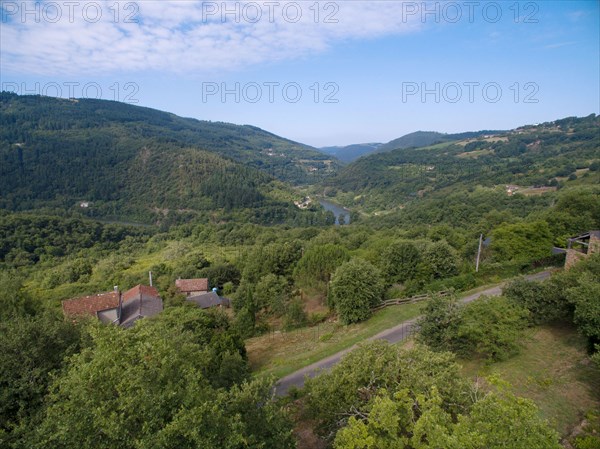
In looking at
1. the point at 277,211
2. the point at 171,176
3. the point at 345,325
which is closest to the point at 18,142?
the point at 171,176

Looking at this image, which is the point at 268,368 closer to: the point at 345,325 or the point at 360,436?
the point at 345,325

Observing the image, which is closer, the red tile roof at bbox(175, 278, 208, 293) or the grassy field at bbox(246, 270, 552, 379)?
the grassy field at bbox(246, 270, 552, 379)

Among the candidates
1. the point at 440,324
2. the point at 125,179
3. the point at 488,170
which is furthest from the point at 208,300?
the point at 125,179

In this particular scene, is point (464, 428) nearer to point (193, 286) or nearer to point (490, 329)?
point (490, 329)

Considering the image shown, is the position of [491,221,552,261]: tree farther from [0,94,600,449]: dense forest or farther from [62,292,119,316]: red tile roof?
[62,292,119,316]: red tile roof

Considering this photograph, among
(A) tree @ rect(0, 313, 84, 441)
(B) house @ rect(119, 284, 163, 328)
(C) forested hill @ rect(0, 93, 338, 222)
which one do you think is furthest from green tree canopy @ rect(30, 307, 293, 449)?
(C) forested hill @ rect(0, 93, 338, 222)
